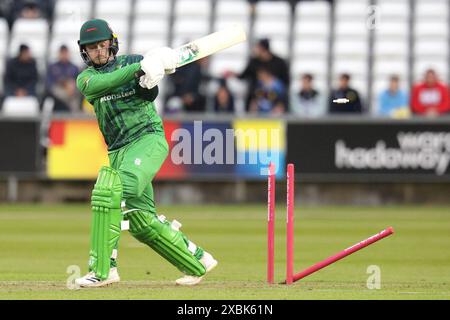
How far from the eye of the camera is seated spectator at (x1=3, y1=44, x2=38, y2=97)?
19.9 meters

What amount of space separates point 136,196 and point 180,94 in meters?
11.7

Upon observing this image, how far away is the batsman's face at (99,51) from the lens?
847 cm

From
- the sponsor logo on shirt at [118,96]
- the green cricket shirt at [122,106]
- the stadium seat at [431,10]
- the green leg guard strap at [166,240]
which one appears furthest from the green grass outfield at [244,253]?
the stadium seat at [431,10]

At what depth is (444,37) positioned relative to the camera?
21.8 m

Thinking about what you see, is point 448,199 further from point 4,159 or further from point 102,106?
point 102,106

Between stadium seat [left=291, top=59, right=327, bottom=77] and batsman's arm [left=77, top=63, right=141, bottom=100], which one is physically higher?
stadium seat [left=291, top=59, right=327, bottom=77]

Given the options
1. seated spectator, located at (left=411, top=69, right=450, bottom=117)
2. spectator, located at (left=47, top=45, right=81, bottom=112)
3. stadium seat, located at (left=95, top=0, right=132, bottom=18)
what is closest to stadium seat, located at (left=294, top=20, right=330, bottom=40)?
seated spectator, located at (left=411, top=69, right=450, bottom=117)

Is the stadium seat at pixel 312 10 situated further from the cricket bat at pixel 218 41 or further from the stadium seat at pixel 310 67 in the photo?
the cricket bat at pixel 218 41

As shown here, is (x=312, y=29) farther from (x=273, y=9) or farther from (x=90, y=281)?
(x=90, y=281)

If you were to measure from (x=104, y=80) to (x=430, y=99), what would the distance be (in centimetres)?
1179

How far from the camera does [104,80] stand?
8.24m

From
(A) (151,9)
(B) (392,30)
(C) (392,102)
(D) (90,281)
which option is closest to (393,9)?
(B) (392,30)

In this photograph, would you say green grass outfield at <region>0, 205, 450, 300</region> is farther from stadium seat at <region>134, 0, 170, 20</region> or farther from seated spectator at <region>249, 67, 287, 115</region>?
stadium seat at <region>134, 0, 170, 20</region>
